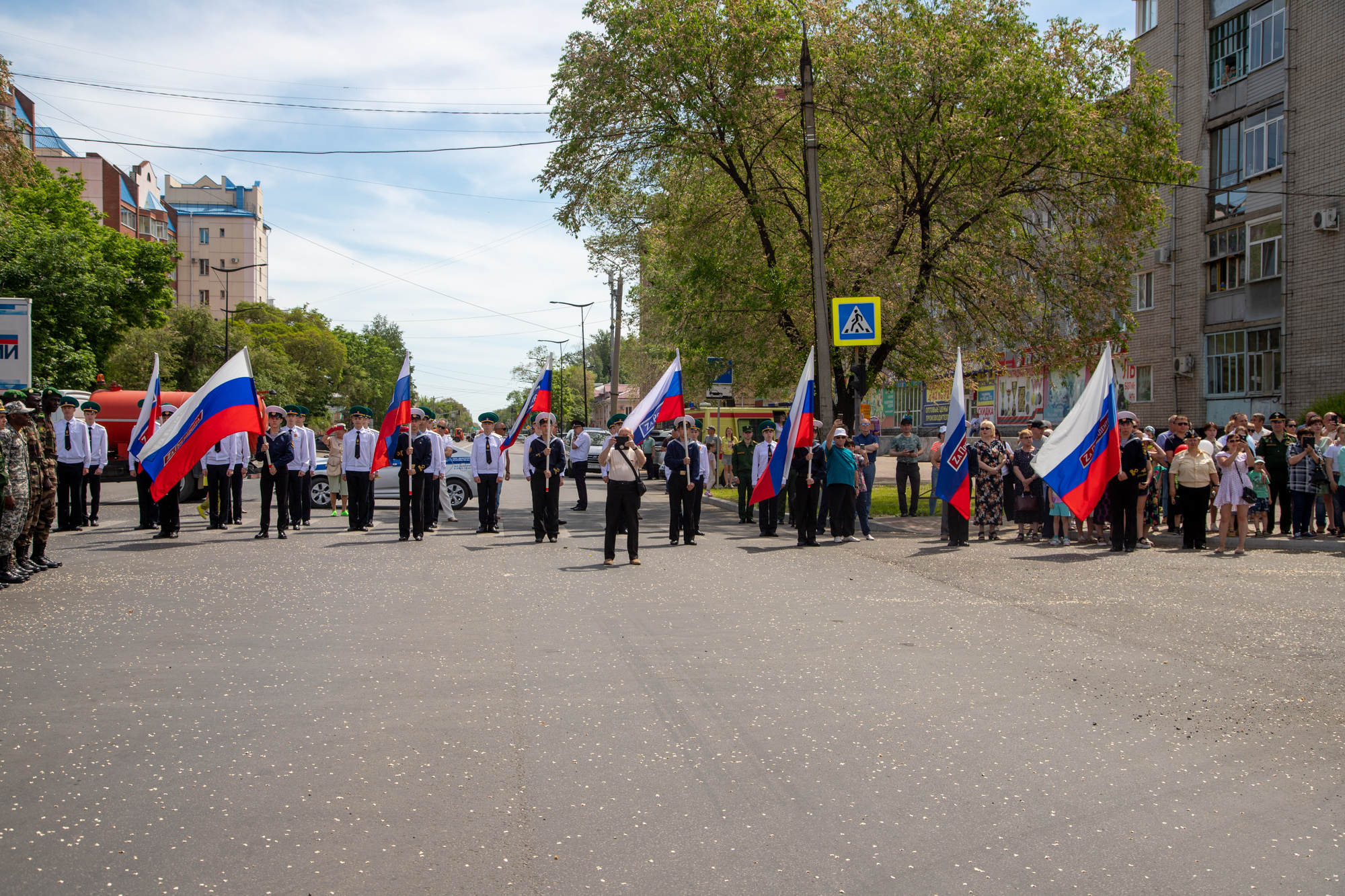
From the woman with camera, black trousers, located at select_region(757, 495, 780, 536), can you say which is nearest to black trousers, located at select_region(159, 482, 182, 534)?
the woman with camera

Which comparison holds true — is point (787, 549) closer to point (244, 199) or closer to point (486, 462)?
point (486, 462)

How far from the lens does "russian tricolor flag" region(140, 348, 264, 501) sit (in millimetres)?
14531

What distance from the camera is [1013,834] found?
166 inches

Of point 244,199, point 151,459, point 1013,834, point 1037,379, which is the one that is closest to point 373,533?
point 151,459

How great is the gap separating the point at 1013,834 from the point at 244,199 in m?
125

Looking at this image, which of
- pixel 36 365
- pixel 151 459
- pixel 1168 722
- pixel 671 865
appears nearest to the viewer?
pixel 671 865

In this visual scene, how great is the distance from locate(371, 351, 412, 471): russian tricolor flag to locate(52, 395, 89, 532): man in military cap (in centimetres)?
467

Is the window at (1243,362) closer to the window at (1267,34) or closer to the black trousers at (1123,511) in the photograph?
the window at (1267,34)

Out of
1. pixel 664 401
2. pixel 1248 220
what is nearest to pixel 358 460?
pixel 664 401

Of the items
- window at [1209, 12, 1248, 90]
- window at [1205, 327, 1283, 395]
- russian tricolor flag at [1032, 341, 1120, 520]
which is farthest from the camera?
window at [1209, 12, 1248, 90]

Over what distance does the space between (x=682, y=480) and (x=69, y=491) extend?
10.1 m

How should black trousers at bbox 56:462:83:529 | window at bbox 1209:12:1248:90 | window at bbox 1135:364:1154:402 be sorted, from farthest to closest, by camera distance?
window at bbox 1135:364:1154:402 < window at bbox 1209:12:1248:90 < black trousers at bbox 56:462:83:529

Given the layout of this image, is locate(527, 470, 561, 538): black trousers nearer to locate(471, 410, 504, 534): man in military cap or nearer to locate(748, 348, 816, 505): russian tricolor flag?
locate(471, 410, 504, 534): man in military cap

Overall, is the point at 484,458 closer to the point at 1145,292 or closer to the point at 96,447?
the point at 96,447
